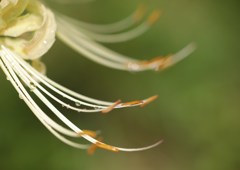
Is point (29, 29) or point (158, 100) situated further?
point (158, 100)

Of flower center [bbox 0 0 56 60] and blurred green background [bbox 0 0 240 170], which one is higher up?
blurred green background [bbox 0 0 240 170]

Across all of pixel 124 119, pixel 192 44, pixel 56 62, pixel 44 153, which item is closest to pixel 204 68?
pixel 192 44

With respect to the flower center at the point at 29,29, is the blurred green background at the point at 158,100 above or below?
above

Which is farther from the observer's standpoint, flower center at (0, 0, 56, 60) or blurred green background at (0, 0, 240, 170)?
blurred green background at (0, 0, 240, 170)

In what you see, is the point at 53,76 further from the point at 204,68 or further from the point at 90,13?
the point at 204,68

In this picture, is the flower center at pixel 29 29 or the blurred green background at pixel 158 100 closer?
the flower center at pixel 29 29
